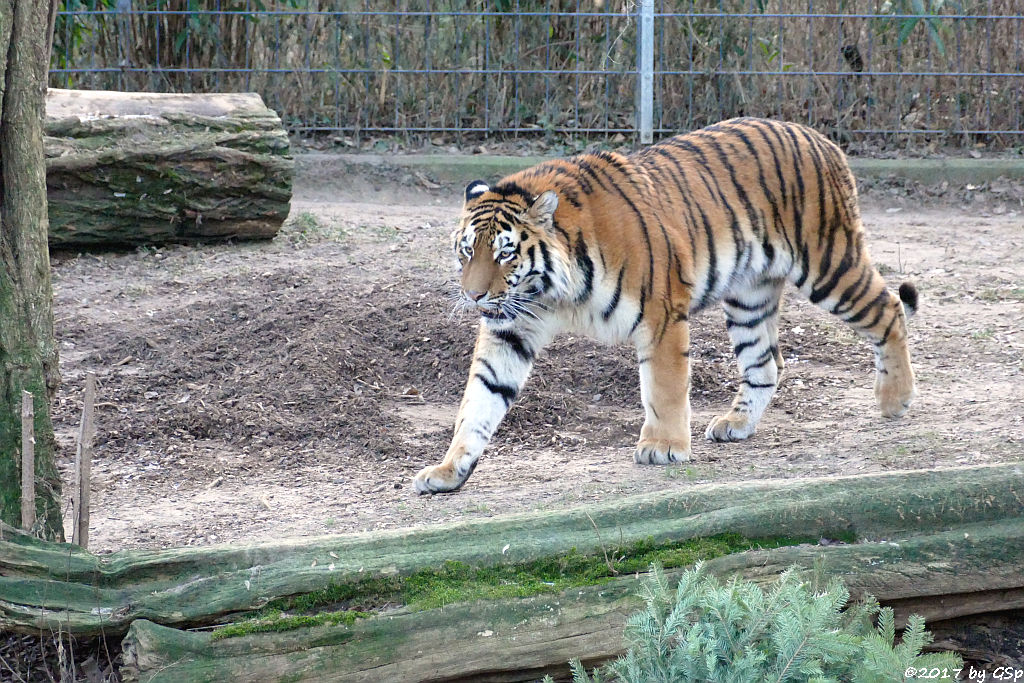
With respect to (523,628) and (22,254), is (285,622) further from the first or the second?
(22,254)

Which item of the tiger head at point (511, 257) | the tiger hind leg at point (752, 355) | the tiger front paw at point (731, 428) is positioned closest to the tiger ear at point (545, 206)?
the tiger head at point (511, 257)

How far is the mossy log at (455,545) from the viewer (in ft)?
8.29

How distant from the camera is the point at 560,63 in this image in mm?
9664

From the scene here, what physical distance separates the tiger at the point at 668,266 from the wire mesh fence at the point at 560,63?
462 centimetres

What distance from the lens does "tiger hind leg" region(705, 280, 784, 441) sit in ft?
15.5

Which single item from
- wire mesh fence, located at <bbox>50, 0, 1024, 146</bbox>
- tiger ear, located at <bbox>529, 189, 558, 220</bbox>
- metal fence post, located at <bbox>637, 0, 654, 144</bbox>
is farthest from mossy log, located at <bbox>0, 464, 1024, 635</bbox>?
wire mesh fence, located at <bbox>50, 0, 1024, 146</bbox>

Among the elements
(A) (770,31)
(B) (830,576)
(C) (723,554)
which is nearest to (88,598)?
(C) (723,554)

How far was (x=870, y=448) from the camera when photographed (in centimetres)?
427

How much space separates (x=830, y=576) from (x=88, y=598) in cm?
176

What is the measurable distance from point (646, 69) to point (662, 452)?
5339 millimetres

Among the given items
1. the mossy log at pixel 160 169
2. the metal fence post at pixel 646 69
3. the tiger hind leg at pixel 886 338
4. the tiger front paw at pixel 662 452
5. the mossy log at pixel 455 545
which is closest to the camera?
the mossy log at pixel 455 545

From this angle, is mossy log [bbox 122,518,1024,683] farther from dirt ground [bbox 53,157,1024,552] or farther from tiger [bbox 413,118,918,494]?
tiger [bbox 413,118,918,494]

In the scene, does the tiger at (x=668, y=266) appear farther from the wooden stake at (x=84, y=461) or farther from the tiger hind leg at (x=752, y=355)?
the wooden stake at (x=84, y=461)

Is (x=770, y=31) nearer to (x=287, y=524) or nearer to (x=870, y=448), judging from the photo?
(x=870, y=448)
